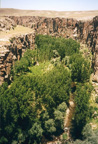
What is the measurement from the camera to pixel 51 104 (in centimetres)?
3509

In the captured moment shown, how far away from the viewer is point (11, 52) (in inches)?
2036

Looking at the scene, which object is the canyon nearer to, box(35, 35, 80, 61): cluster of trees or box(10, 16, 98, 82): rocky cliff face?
box(10, 16, 98, 82): rocky cliff face

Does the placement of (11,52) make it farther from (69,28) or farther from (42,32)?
(42,32)

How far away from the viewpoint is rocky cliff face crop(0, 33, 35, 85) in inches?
1718

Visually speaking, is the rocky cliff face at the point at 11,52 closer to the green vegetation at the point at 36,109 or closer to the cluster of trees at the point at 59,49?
the green vegetation at the point at 36,109

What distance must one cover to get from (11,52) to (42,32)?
55179 millimetres

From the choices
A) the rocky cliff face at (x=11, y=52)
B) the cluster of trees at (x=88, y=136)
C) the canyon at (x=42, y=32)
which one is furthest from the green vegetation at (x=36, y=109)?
the canyon at (x=42, y=32)

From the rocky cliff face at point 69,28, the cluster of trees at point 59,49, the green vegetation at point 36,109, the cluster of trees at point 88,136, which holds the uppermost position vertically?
the rocky cliff face at point 69,28

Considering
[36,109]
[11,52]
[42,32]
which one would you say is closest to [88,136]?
[36,109]

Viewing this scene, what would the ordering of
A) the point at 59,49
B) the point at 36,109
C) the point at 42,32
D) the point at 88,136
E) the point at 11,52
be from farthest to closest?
the point at 42,32, the point at 59,49, the point at 11,52, the point at 36,109, the point at 88,136

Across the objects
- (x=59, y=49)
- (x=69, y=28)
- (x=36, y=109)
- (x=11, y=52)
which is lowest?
(x=36, y=109)

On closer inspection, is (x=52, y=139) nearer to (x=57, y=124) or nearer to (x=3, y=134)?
(x=57, y=124)

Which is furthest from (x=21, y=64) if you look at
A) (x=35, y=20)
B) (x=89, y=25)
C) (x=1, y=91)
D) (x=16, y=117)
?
(x=35, y=20)

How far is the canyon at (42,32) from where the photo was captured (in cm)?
4691
